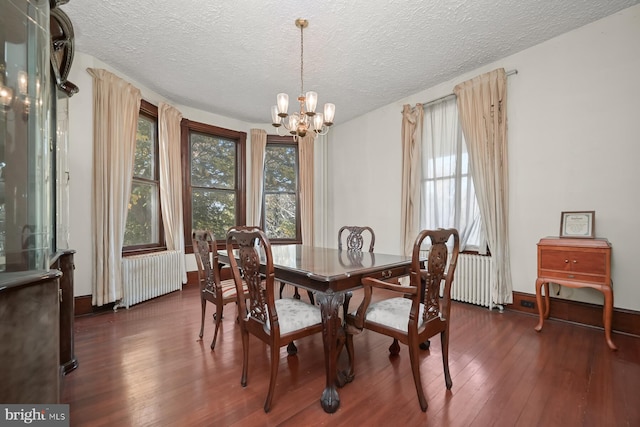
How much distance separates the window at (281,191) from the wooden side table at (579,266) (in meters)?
3.72

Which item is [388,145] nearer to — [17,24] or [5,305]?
[17,24]

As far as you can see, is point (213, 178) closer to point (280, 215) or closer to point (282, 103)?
point (280, 215)

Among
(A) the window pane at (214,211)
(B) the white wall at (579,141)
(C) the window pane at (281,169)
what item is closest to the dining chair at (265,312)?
(B) the white wall at (579,141)

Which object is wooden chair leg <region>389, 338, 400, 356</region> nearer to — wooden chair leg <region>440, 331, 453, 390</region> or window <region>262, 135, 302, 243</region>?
wooden chair leg <region>440, 331, 453, 390</region>

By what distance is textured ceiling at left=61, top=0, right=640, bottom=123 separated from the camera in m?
2.34

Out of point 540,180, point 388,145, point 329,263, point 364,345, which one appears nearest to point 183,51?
point 329,263

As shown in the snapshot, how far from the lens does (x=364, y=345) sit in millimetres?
2324

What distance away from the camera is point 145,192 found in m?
3.87

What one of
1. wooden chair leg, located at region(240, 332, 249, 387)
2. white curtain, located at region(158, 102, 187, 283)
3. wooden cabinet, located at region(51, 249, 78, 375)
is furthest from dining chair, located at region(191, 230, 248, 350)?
white curtain, located at region(158, 102, 187, 283)

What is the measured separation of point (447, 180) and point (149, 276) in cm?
409

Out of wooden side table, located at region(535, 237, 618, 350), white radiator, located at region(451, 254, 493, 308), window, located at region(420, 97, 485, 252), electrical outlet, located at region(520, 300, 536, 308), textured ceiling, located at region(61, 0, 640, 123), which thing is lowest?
electrical outlet, located at region(520, 300, 536, 308)

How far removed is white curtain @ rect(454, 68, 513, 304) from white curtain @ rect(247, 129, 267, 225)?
3.36 m

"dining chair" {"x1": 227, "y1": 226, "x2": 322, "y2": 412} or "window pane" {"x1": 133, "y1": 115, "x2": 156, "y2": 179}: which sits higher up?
"window pane" {"x1": 133, "y1": 115, "x2": 156, "y2": 179}

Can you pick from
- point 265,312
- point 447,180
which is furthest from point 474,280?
point 265,312
